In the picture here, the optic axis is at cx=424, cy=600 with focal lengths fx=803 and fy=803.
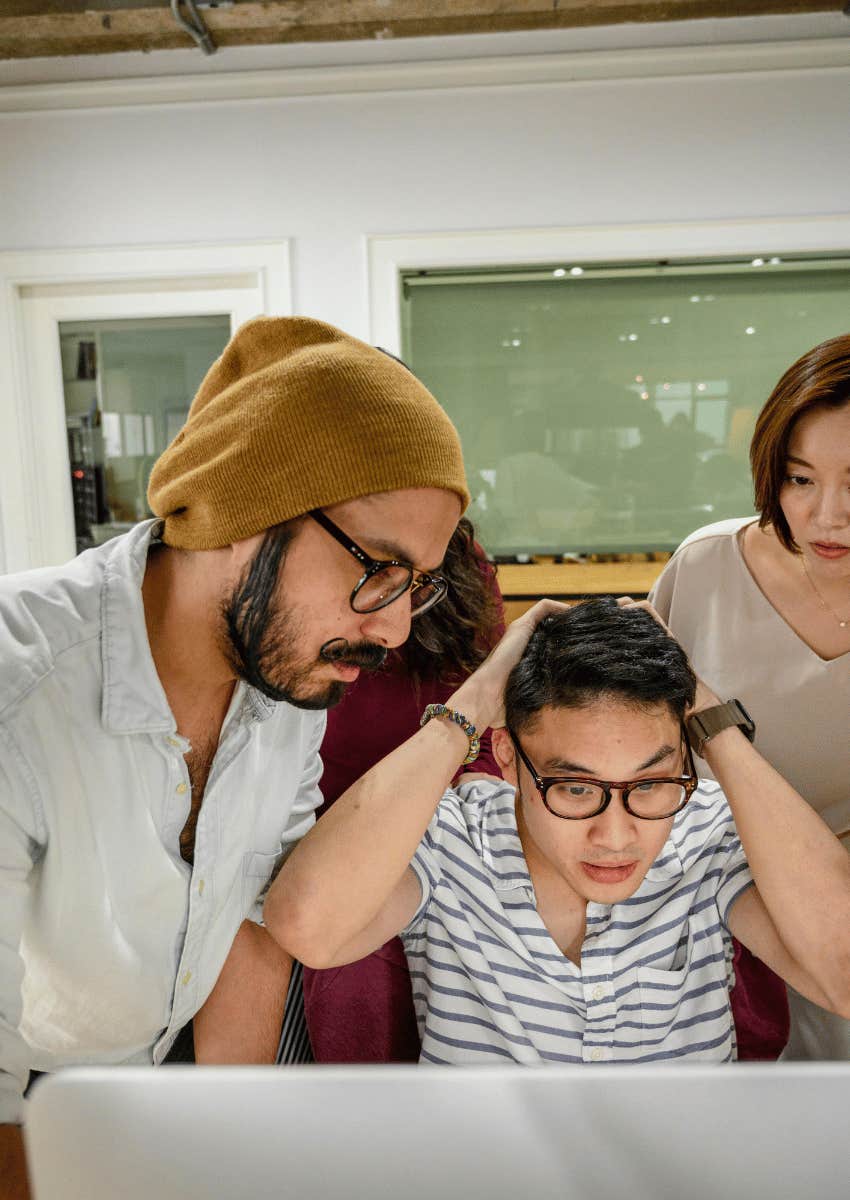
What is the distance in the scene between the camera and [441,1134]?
40cm

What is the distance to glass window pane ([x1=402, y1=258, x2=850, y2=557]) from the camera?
343 cm

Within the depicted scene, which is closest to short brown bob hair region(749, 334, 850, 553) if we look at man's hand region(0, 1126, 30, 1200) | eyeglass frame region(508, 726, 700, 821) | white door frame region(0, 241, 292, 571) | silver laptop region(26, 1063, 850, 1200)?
eyeglass frame region(508, 726, 700, 821)

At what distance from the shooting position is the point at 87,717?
37.0 inches

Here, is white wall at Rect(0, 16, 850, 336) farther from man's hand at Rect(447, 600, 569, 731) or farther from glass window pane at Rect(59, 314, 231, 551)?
man's hand at Rect(447, 600, 569, 731)

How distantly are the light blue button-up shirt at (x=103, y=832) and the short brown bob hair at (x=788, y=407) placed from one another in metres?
1.06

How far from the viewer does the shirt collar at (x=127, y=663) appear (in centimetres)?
95

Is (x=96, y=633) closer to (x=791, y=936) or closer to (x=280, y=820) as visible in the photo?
(x=280, y=820)

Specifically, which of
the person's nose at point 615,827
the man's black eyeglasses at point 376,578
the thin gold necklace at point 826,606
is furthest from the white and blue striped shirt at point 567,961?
the thin gold necklace at point 826,606

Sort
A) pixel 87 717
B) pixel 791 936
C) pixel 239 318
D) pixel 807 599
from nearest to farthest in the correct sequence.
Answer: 1. pixel 87 717
2. pixel 791 936
3. pixel 807 599
4. pixel 239 318

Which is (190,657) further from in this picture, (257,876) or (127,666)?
(257,876)

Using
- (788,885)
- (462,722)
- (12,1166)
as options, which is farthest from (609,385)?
(12,1166)

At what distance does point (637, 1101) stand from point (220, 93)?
355 centimetres

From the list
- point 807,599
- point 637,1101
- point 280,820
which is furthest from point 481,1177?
point 807,599

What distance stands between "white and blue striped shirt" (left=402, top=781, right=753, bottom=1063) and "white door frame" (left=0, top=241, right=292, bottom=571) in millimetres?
2649
